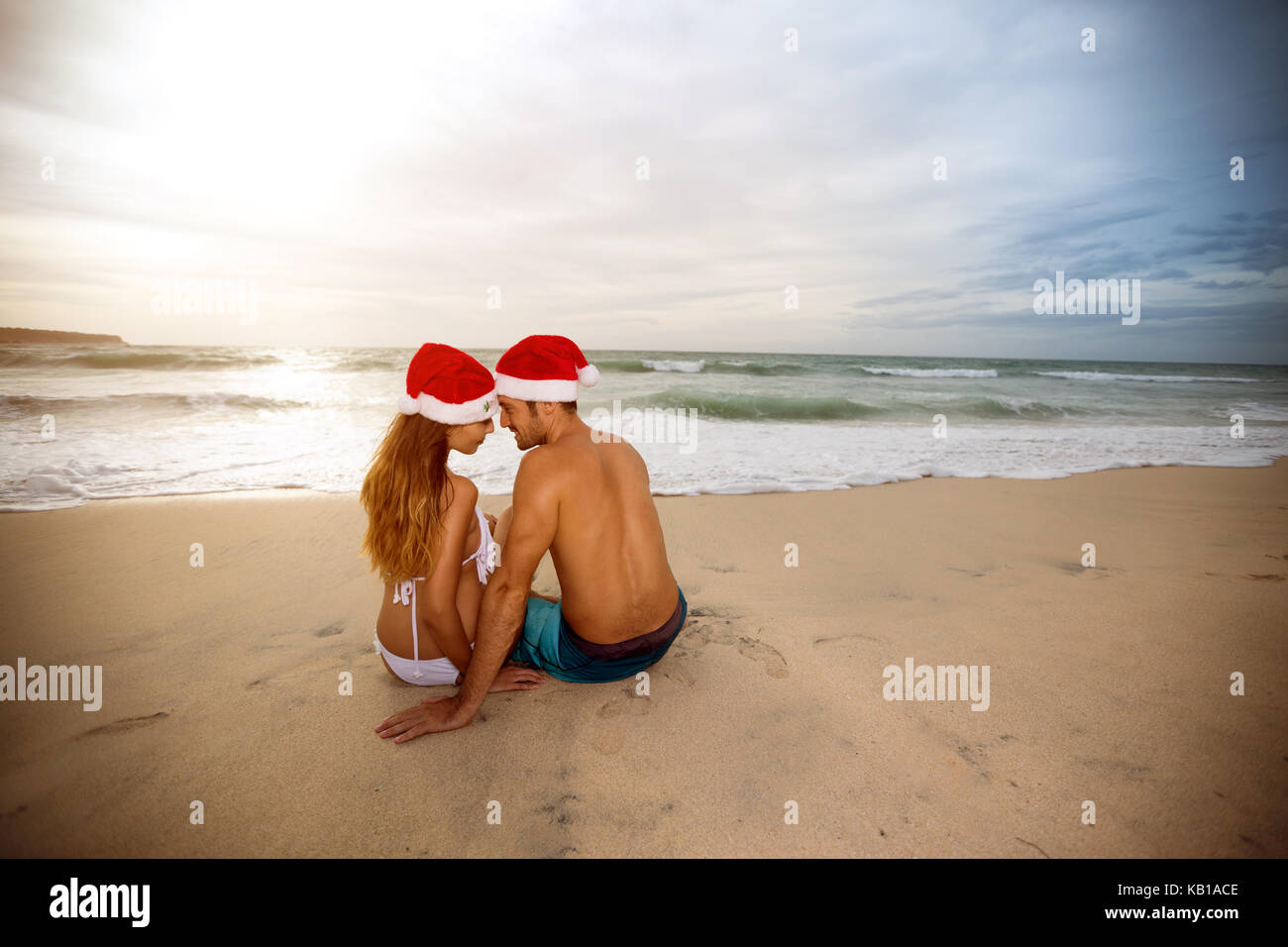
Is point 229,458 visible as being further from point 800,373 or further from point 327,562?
point 800,373

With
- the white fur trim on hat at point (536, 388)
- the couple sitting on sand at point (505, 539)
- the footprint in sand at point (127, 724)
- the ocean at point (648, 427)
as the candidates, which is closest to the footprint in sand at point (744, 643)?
the couple sitting on sand at point (505, 539)

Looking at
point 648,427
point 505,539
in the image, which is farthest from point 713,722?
point 648,427

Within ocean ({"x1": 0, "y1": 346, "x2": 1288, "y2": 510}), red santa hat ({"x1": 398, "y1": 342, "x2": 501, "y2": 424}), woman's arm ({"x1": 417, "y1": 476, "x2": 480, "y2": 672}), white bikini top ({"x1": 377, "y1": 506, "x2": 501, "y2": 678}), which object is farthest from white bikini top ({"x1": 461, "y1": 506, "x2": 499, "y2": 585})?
ocean ({"x1": 0, "y1": 346, "x2": 1288, "y2": 510})

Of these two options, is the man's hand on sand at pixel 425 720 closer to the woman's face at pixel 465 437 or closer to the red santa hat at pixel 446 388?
the woman's face at pixel 465 437

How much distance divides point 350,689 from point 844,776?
2346 mm

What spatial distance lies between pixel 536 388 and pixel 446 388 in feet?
1.28

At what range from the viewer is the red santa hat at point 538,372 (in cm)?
259

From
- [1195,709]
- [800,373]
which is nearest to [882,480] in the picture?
[1195,709]

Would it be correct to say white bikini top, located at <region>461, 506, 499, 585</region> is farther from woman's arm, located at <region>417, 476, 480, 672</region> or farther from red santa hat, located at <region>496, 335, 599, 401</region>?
red santa hat, located at <region>496, 335, 599, 401</region>

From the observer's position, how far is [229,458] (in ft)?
24.9

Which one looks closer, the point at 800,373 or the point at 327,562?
the point at 327,562

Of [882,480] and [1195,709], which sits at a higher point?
[882,480]

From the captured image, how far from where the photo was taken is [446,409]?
97.9 inches
